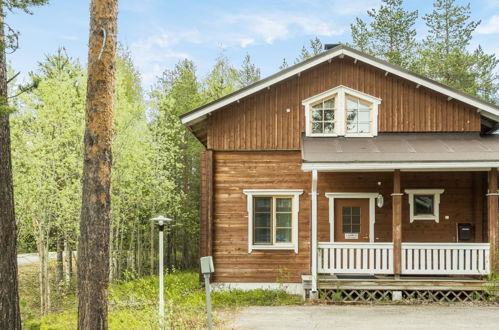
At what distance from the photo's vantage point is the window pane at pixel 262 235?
1435 centimetres

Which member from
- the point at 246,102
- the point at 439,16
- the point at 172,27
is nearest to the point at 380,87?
the point at 246,102

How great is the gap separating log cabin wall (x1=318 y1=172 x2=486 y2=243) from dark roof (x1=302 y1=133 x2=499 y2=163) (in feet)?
3.34

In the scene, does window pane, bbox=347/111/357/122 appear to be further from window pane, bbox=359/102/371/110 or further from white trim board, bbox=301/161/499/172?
white trim board, bbox=301/161/499/172

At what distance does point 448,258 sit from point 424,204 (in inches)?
87.0

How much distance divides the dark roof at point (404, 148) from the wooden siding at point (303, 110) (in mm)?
370

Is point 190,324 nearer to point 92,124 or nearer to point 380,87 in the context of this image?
point 92,124

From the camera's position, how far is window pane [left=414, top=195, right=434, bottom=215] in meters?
14.5

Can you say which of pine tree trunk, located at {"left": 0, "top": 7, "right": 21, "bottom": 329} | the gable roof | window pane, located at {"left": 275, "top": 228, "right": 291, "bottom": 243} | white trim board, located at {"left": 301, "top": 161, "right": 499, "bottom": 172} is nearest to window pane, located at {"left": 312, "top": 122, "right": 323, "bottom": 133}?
the gable roof

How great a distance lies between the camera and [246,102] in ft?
47.3

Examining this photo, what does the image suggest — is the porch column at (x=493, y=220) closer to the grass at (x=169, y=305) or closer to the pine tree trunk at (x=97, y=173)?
the grass at (x=169, y=305)

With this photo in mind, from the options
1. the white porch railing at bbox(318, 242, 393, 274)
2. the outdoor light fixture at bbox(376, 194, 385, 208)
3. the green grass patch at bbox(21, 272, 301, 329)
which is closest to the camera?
the green grass patch at bbox(21, 272, 301, 329)

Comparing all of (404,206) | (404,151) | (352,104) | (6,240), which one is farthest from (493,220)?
(6,240)

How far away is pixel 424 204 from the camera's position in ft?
47.6

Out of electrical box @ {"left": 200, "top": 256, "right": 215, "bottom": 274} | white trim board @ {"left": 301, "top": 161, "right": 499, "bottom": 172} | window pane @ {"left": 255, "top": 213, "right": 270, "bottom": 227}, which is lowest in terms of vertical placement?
electrical box @ {"left": 200, "top": 256, "right": 215, "bottom": 274}
